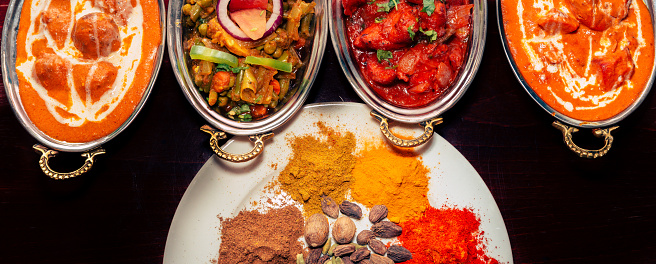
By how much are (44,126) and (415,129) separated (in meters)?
2.00

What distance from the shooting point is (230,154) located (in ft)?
5.81

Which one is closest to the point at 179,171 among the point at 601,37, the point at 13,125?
the point at 13,125

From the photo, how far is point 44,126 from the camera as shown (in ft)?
5.92

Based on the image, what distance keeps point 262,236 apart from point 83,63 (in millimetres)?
1326

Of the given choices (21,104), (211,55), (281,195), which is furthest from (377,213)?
(21,104)

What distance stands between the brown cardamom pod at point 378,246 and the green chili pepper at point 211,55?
1.22 m

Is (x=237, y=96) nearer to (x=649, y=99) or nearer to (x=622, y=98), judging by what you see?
(x=622, y=98)

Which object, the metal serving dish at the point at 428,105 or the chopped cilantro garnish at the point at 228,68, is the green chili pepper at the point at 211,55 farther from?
the metal serving dish at the point at 428,105

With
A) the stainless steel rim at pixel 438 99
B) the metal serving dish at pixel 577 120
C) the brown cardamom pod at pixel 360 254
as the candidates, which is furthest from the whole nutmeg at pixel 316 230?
the metal serving dish at pixel 577 120

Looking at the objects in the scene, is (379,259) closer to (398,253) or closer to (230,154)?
(398,253)

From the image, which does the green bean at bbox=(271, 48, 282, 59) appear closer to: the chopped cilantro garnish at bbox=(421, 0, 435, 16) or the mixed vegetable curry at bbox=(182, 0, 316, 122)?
the mixed vegetable curry at bbox=(182, 0, 316, 122)

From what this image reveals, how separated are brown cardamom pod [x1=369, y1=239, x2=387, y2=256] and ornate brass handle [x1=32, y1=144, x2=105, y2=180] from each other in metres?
1.56

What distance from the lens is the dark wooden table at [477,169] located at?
6.41 feet

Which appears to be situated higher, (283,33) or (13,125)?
(283,33)
